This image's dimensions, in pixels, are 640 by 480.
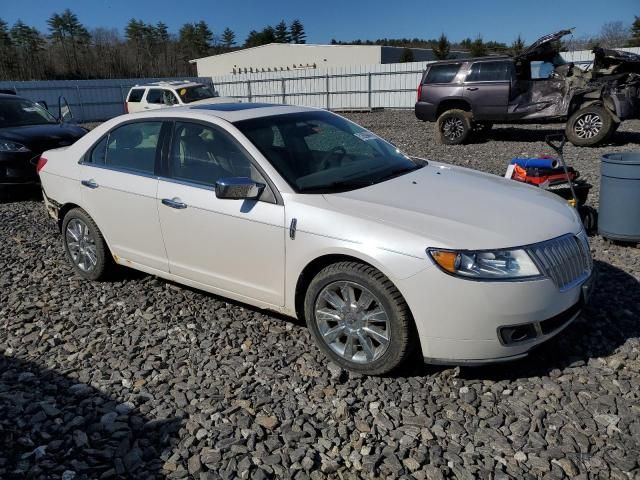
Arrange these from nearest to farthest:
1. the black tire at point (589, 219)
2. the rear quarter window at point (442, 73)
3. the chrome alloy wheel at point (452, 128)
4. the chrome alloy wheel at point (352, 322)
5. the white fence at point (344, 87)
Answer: the chrome alloy wheel at point (352, 322) < the black tire at point (589, 219) < the chrome alloy wheel at point (452, 128) < the rear quarter window at point (442, 73) < the white fence at point (344, 87)

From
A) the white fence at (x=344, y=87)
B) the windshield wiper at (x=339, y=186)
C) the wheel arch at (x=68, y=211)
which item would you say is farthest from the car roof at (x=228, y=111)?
the white fence at (x=344, y=87)

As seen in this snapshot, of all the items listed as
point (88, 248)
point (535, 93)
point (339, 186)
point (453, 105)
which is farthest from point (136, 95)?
point (339, 186)

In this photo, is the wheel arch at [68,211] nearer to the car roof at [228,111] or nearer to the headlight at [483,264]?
the car roof at [228,111]

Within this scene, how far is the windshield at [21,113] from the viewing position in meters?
9.30

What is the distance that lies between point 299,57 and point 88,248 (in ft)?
149

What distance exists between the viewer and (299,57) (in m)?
47.2

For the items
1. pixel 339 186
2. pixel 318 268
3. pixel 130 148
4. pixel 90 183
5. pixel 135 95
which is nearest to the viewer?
pixel 318 268

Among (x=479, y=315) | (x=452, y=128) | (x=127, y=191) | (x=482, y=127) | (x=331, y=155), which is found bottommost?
(x=482, y=127)

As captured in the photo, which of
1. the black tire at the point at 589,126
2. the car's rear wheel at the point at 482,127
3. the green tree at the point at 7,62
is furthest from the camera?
the green tree at the point at 7,62

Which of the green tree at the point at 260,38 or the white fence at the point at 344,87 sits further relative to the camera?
the green tree at the point at 260,38

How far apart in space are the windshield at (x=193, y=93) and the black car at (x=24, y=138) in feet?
24.0

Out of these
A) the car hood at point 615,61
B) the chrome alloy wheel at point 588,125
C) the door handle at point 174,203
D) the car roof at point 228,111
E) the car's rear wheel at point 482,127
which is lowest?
the car's rear wheel at point 482,127

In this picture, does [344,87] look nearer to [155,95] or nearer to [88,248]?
[155,95]

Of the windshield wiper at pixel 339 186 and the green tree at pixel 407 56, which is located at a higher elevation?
the green tree at pixel 407 56
